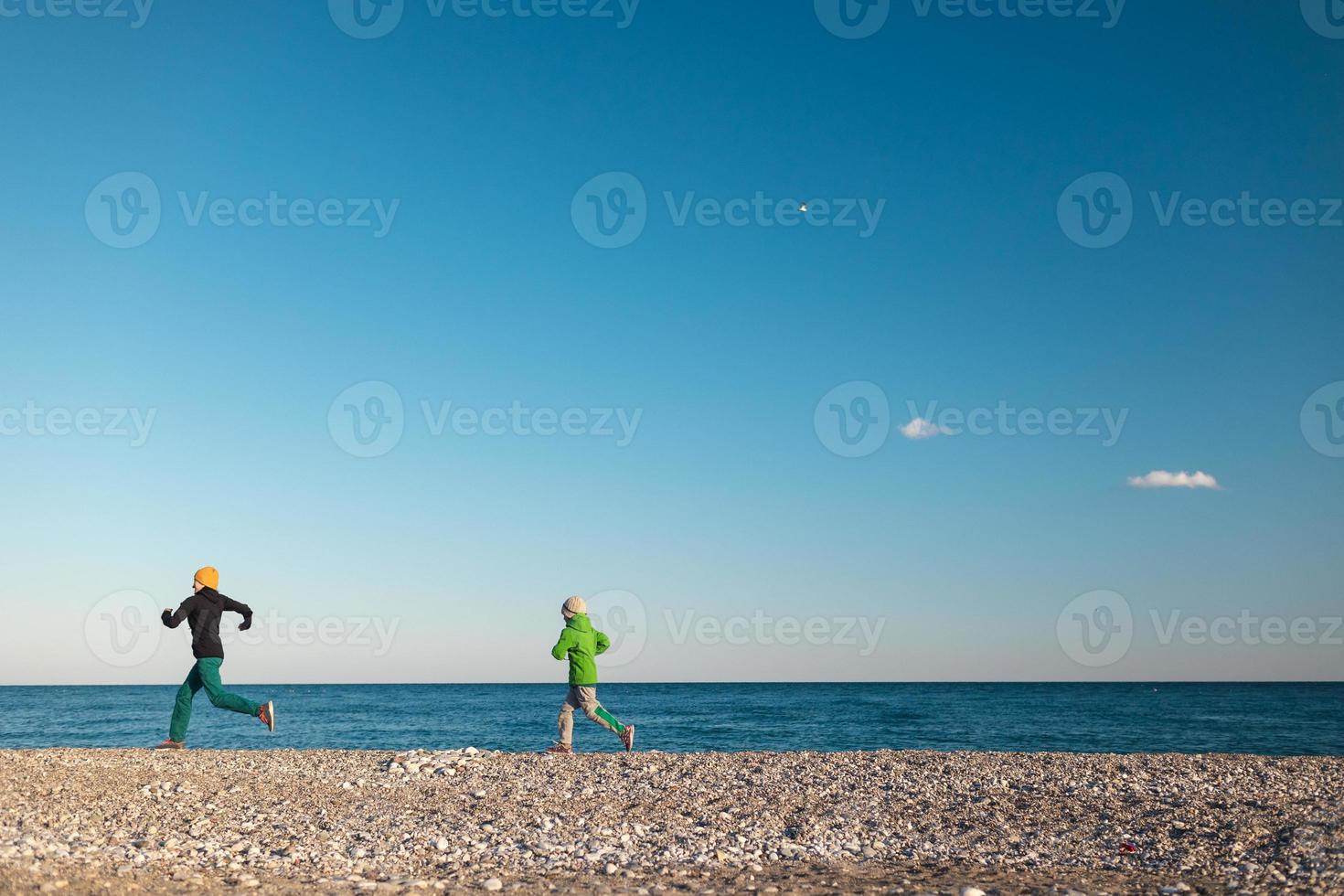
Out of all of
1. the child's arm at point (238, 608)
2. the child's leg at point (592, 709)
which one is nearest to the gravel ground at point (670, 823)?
the child's leg at point (592, 709)

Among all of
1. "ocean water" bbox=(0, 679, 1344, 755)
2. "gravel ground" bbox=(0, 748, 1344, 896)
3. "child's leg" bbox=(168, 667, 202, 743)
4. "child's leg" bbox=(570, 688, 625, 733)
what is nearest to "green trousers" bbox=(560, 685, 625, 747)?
"child's leg" bbox=(570, 688, 625, 733)

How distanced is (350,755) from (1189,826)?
9.63 m

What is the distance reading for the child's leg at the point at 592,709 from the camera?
1259 cm

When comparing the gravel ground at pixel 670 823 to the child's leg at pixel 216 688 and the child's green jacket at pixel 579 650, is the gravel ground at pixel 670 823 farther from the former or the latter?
the child's green jacket at pixel 579 650

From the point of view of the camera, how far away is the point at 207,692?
1220 centimetres

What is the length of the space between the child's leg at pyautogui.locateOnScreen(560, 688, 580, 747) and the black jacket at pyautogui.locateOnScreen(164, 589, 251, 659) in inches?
172

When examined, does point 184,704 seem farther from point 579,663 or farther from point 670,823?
point 670,823

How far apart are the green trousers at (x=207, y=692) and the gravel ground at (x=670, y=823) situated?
0.67 meters

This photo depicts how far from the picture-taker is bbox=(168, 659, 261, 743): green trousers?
40.0 feet

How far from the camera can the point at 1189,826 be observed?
26.3ft

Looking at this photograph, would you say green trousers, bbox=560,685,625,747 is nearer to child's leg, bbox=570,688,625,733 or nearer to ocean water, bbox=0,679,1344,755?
child's leg, bbox=570,688,625,733

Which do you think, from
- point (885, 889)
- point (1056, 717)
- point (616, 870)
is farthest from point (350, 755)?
point (1056, 717)

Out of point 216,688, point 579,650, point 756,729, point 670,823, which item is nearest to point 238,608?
point 216,688

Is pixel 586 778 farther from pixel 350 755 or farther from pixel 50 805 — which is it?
pixel 50 805
